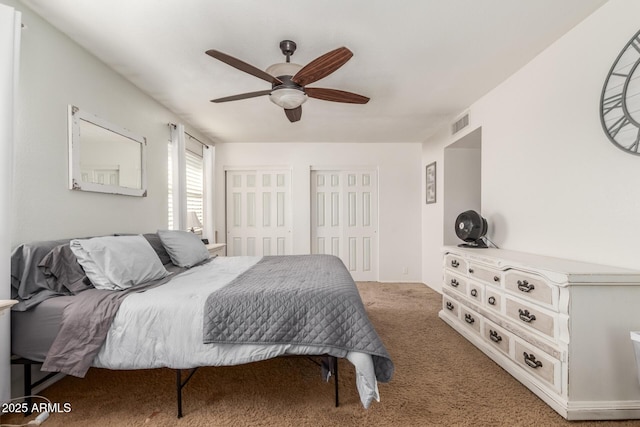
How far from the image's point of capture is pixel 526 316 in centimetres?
189

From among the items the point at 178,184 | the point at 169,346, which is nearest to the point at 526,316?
the point at 169,346

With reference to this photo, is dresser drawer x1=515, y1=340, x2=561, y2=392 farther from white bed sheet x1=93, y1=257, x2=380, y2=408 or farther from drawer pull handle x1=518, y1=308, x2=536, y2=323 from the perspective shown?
white bed sheet x1=93, y1=257, x2=380, y2=408

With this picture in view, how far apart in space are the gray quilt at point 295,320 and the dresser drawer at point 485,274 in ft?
3.88

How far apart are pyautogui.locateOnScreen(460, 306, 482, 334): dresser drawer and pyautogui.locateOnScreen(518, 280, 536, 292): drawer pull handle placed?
2.04ft

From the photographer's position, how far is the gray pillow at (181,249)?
261 centimetres

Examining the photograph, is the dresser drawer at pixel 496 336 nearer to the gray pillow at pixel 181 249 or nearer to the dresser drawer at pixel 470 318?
the dresser drawer at pixel 470 318

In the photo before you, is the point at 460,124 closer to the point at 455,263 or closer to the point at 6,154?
the point at 455,263

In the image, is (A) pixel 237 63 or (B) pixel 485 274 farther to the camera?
(B) pixel 485 274

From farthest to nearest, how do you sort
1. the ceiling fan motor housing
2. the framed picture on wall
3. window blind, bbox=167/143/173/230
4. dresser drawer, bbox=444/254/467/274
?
the framed picture on wall → window blind, bbox=167/143/173/230 → dresser drawer, bbox=444/254/467/274 → the ceiling fan motor housing

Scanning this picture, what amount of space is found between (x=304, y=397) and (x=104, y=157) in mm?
2388

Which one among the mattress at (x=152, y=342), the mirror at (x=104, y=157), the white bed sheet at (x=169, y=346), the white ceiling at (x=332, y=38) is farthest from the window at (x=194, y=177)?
the white bed sheet at (x=169, y=346)

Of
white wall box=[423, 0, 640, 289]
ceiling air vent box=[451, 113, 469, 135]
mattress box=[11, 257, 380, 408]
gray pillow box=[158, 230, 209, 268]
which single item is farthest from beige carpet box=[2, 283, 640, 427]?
ceiling air vent box=[451, 113, 469, 135]

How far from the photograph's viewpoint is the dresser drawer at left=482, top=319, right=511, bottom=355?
6.91ft

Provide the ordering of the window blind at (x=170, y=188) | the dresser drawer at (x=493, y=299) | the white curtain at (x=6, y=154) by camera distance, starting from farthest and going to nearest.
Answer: the window blind at (x=170, y=188)
the dresser drawer at (x=493, y=299)
the white curtain at (x=6, y=154)
